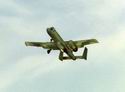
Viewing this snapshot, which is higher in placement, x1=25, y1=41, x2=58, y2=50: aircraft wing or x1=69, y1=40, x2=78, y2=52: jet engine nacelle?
x1=25, y1=41, x2=58, y2=50: aircraft wing

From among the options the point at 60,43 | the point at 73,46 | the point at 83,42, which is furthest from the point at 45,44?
the point at 83,42

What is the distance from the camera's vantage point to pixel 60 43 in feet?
587

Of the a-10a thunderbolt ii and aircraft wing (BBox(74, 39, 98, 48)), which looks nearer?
the a-10a thunderbolt ii

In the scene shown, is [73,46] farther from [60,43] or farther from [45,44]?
[45,44]

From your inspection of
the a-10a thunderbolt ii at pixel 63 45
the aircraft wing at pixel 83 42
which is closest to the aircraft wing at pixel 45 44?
the a-10a thunderbolt ii at pixel 63 45

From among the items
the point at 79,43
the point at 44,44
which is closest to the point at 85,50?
the point at 79,43

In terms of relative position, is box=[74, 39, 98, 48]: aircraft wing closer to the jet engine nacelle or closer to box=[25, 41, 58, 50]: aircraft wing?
the jet engine nacelle

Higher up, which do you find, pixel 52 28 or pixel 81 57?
pixel 52 28

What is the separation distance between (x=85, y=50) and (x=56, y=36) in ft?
41.8

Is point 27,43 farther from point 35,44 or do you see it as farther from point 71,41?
point 71,41

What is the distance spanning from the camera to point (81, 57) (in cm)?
17488

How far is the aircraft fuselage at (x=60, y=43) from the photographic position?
174625 mm

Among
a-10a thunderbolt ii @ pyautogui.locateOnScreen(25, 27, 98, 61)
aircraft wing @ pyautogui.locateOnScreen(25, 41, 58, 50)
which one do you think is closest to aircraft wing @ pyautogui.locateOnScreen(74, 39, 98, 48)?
a-10a thunderbolt ii @ pyautogui.locateOnScreen(25, 27, 98, 61)

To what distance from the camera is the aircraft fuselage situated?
175m
